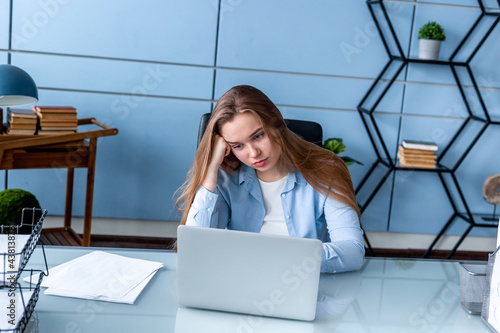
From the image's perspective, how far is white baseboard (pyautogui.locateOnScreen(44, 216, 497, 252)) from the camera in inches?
143

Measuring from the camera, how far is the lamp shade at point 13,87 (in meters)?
1.39

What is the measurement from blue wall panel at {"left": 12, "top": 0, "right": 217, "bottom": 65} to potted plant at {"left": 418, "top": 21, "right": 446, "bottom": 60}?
4.16ft

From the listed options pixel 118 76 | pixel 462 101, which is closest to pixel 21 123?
pixel 118 76

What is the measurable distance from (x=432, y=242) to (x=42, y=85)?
2.67 metres

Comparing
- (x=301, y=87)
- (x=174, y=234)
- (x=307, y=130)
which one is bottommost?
(x=174, y=234)

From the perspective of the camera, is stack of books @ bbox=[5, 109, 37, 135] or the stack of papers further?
stack of books @ bbox=[5, 109, 37, 135]

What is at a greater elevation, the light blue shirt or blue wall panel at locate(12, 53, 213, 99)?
blue wall panel at locate(12, 53, 213, 99)

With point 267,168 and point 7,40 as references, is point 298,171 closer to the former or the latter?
point 267,168

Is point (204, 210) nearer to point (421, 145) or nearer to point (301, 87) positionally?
point (301, 87)

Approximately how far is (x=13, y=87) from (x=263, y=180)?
90 cm

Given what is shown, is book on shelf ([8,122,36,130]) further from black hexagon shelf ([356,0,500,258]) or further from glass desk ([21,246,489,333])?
black hexagon shelf ([356,0,500,258])

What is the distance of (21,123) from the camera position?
2.97 metres

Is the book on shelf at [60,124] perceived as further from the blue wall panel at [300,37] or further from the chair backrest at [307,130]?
the chair backrest at [307,130]

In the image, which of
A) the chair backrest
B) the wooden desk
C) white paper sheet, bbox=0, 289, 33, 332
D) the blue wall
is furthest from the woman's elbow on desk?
the blue wall
